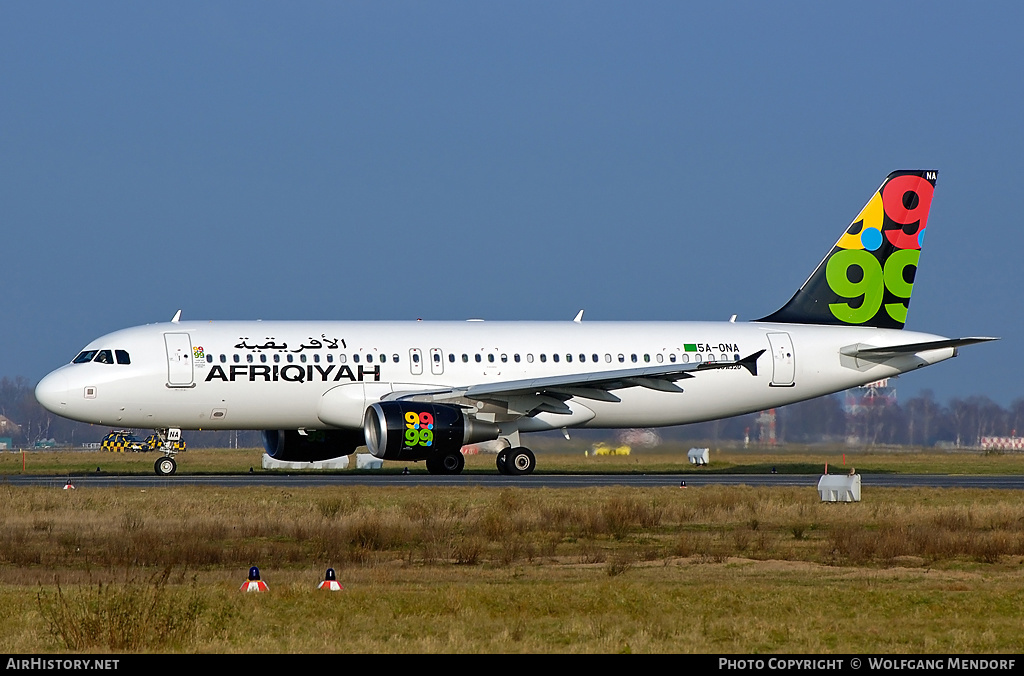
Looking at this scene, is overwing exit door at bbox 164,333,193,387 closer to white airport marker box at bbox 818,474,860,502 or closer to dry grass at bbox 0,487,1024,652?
dry grass at bbox 0,487,1024,652

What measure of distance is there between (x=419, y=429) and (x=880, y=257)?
15.7 meters

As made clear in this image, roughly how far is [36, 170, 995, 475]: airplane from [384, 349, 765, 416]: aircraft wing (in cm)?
5

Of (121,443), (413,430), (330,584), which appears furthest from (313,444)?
(121,443)

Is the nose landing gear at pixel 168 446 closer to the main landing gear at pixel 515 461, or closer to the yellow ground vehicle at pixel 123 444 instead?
the main landing gear at pixel 515 461

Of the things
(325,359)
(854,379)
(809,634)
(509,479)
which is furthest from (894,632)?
(854,379)

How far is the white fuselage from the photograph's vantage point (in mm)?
35156

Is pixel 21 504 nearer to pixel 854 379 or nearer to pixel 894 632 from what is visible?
pixel 894 632

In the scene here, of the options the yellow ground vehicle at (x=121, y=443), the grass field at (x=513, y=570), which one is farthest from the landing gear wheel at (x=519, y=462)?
the yellow ground vehicle at (x=121, y=443)

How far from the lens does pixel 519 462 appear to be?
36469 mm

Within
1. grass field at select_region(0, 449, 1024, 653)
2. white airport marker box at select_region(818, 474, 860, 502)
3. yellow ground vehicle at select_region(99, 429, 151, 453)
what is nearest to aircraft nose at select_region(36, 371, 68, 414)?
grass field at select_region(0, 449, 1024, 653)

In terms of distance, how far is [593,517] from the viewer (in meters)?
23.2

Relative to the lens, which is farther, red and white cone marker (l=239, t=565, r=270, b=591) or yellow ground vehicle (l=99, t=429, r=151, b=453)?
yellow ground vehicle (l=99, t=429, r=151, b=453)

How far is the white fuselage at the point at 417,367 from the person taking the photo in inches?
1384

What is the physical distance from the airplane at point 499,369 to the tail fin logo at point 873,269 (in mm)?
41
